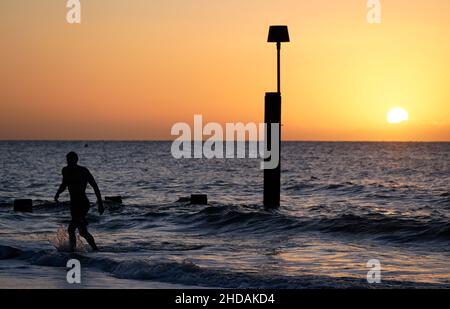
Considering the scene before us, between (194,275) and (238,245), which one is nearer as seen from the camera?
(194,275)

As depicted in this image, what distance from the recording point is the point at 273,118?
22922 millimetres

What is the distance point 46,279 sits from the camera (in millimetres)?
13422

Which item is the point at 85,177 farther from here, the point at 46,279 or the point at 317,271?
the point at 317,271

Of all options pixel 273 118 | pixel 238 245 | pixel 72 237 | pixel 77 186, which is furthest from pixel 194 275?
pixel 273 118

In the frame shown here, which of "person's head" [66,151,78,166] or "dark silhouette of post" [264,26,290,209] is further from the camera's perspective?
"dark silhouette of post" [264,26,290,209]

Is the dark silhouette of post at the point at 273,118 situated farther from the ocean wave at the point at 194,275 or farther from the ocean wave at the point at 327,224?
the ocean wave at the point at 194,275

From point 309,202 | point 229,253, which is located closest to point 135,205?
point 309,202

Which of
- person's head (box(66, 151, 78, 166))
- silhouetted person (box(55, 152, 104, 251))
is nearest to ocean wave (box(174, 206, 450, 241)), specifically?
silhouetted person (box(55, 152, 104, 251))

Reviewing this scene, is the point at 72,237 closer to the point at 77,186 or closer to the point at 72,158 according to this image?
the point at 77,186

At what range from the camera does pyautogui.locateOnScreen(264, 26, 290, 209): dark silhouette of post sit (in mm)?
22922

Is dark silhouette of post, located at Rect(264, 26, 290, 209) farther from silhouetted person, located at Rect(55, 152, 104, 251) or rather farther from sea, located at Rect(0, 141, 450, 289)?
silhouetted person, located at Rect(55, 152, 104, 251)

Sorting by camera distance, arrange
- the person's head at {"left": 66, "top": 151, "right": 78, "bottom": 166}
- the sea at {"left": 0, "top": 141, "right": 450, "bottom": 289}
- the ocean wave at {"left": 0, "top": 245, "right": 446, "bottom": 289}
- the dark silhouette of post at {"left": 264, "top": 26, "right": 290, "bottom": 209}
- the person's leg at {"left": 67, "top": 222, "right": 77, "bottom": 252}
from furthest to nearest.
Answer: the dark silhouette of post at {"left": 264, "top": 26, "right": 290, "bottom": 209} < the person's leg at {"left": 67, "top": 222, "right": 77, "bottom": 252} < the person's head at {"left": 66, "top": 151, "right": 78, "bottom": 166} < the sea at {"left": 0, "top": 141, "right": 450, "bottom": 289} < the ocean wave at {"left": 0, "top": 245, "right": 446, "bottom": 289}

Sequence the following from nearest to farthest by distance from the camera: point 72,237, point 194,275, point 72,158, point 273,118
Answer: point 194,275
point 72,158
point 72,237
point 273,118

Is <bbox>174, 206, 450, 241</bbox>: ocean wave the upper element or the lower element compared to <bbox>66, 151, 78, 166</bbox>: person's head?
lower
